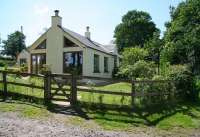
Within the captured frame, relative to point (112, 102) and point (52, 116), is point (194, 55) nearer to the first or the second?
point (112, 102)

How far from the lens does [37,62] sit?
29.5 metres

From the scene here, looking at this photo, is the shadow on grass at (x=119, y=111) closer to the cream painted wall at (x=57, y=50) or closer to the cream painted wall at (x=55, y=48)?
the cream painted wall at (x=57, y=50)

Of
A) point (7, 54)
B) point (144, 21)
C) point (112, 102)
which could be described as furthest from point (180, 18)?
point (7, 54)

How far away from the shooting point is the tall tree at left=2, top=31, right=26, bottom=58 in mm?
82750

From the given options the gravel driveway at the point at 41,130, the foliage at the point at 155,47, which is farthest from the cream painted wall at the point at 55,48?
the gravel driveway at the point at 41,130

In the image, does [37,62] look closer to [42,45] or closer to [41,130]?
[42,45]

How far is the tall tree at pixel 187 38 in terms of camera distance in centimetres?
2700

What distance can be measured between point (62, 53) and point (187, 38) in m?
11.6

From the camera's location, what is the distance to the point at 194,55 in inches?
1077

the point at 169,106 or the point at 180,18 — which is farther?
the point at 180,18

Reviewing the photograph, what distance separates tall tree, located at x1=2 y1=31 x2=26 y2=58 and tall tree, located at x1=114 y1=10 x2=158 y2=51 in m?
34.0

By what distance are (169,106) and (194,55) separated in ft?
46.6

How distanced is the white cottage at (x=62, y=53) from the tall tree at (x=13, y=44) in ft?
182

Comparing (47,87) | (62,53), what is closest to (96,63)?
(62,53)
